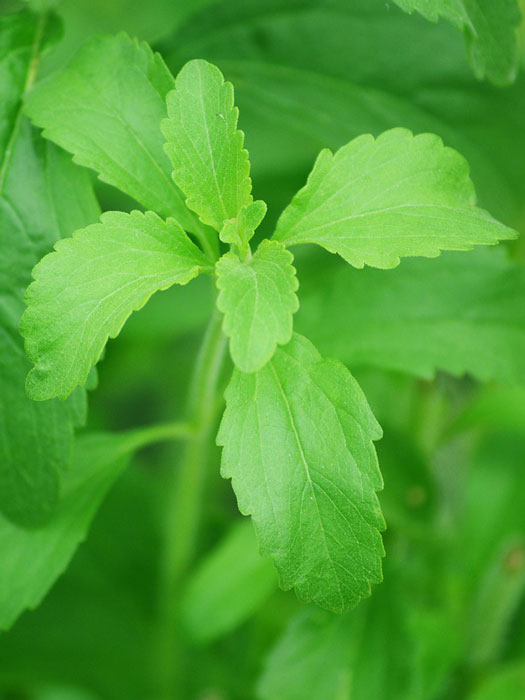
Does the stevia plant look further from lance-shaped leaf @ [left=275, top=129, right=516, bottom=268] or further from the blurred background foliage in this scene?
the blurred background foliage

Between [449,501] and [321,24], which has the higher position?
[321,24]

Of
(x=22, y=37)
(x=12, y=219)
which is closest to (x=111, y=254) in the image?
(x=12, y=219)

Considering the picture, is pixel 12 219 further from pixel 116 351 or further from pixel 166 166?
pixel 116 351

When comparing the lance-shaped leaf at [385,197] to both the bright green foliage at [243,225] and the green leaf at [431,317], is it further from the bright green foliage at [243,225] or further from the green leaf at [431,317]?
the green leaf at [431,317]

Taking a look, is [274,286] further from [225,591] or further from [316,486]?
[225,591]

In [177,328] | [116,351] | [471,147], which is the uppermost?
[471,147]

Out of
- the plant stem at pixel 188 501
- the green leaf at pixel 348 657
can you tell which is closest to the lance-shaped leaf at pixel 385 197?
the plant stem at pixel 188 501

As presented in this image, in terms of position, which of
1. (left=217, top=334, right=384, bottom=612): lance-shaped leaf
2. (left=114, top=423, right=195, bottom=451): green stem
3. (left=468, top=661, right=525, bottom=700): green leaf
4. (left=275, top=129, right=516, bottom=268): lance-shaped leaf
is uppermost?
(left=275, top=129, right=516, bottom=268): lance-shaped leaf

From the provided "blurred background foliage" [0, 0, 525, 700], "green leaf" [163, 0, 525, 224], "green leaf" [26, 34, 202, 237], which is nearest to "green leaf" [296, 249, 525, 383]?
"blurred background foliage" [0, 0, 525, 700]
